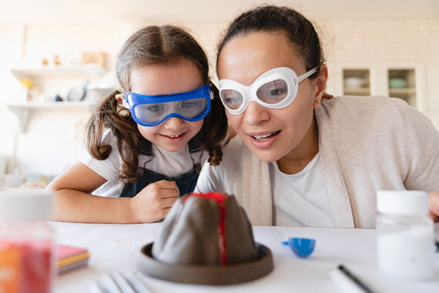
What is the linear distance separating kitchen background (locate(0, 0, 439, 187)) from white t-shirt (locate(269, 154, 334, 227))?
8.28ft

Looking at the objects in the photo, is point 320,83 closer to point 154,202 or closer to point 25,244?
point 154,202

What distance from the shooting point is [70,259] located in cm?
47

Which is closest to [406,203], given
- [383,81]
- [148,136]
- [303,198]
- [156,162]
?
[303,198]

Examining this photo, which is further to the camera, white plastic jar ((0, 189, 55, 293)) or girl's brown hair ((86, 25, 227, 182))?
girl's brown hair ((86, 25, 227, 182))

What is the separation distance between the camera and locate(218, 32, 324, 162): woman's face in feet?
2.98

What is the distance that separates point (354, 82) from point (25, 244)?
3.72 metres

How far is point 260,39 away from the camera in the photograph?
94cm

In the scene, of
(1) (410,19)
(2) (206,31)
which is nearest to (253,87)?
(2) (206,31)

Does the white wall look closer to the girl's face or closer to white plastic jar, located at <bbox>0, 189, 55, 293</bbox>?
the girl's face

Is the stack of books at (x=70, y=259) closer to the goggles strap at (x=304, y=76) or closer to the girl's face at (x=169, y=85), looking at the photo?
the girl's face at (x=169, y=85)

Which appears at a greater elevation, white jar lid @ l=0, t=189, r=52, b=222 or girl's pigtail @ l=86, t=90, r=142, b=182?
girl's pigtail @ l=86, t=90, r=142, b=182

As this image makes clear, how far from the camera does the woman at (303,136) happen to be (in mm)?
918

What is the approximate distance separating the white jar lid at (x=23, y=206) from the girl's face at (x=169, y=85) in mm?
704

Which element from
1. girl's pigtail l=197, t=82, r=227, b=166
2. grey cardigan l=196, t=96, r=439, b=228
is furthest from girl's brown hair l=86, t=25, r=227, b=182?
grey cardigan l=196, t=96, r=439, b=228
